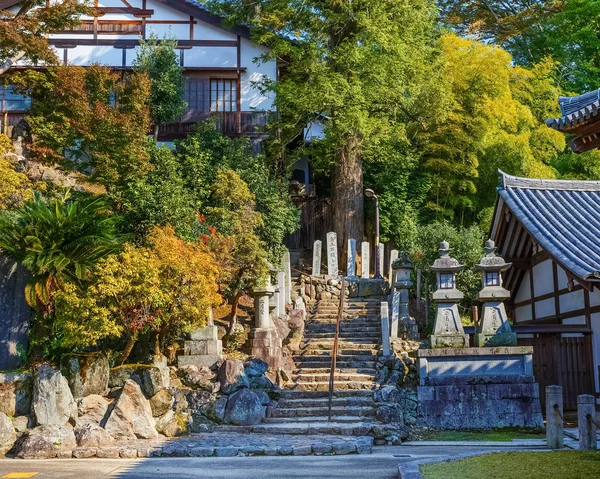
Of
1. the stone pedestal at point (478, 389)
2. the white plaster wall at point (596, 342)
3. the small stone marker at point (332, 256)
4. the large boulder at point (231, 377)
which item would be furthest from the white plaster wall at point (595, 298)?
the small stone marker at point (332, 256)

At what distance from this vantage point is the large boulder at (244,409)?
15.4 metres

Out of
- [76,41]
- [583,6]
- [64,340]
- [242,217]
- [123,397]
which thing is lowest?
[123,397]

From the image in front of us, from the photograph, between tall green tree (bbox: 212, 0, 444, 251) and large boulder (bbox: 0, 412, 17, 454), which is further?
tall green tree (bbox: 212, 0, 444, 251)

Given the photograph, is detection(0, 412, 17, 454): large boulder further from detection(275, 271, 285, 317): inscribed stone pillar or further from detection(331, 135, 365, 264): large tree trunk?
detection(331, 135, 365, 264): large tree trunk

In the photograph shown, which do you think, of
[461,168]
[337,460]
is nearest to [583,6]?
[461,168]

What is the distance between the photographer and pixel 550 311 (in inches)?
723

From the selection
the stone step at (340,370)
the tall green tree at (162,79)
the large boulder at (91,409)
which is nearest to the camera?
the large boulder at (91,409)

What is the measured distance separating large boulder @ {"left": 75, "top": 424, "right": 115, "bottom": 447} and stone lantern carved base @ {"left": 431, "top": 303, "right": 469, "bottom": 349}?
25.0ft

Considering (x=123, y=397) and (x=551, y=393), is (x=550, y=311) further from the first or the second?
(x=123, y=397)

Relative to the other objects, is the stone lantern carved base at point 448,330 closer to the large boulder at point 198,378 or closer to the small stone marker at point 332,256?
the large boulder at point 198,378

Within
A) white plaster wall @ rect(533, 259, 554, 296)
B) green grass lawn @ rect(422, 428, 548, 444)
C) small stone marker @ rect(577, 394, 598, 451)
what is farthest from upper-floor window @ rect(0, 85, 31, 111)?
small stone marker @ rect(577, 394, 598, 451)

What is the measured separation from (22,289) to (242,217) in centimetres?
691

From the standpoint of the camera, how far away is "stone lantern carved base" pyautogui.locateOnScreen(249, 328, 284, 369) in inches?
715

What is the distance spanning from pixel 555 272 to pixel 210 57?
59.2ft
